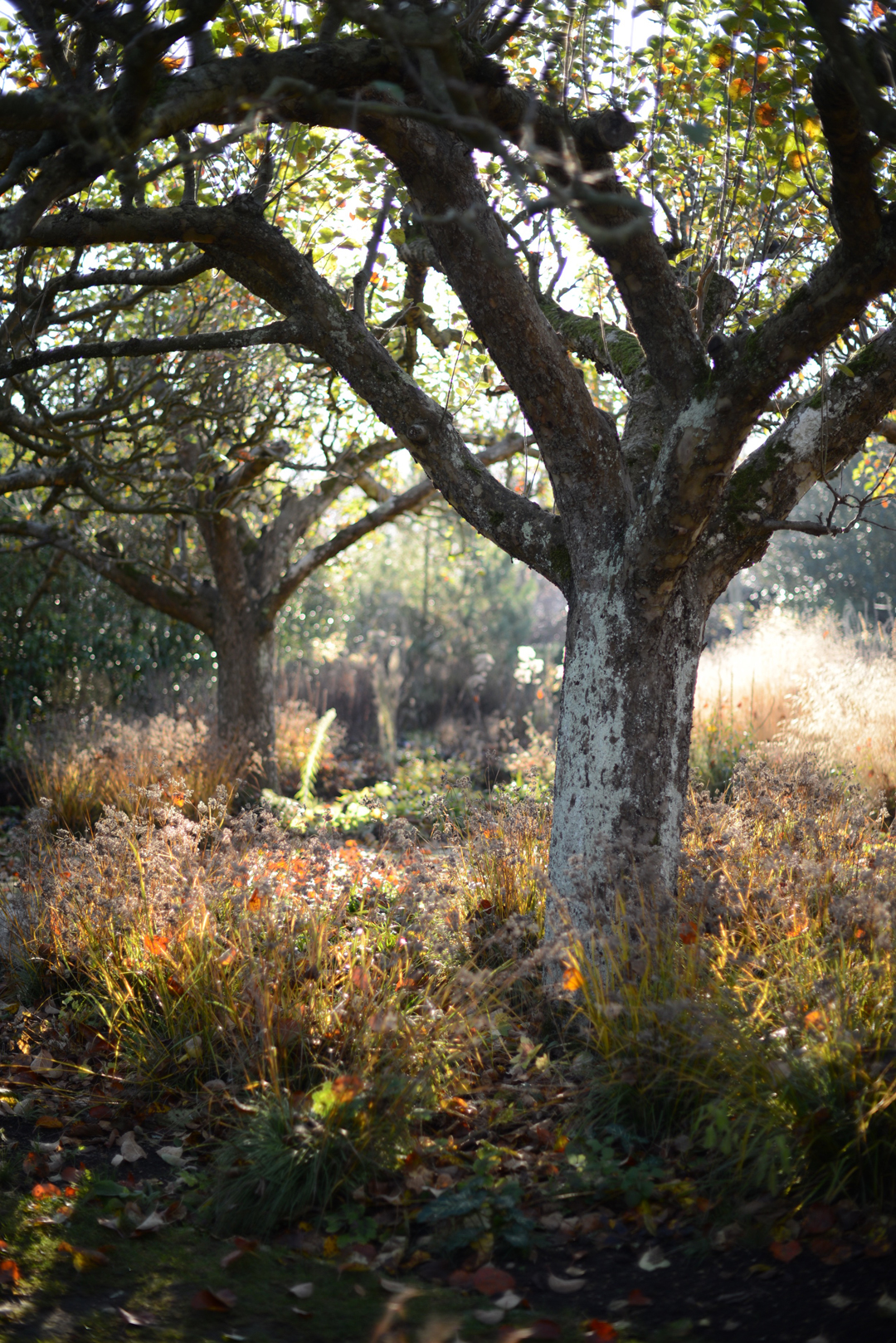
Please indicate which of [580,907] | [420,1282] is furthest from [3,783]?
[420,1282]

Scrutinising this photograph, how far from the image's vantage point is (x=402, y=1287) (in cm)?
240

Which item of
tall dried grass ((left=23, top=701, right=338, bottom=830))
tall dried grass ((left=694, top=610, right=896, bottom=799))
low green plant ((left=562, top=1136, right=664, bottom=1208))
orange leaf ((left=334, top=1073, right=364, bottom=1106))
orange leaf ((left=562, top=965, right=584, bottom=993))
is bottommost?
low green plant ((left=562, top=1136, right=664, bottom=1208))

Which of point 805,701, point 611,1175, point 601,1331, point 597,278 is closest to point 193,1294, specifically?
point 601,1331

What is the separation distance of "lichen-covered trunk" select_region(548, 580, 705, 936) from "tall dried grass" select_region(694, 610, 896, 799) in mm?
3245

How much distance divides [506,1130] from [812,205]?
412cm

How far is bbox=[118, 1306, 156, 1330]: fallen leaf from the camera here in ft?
7.42

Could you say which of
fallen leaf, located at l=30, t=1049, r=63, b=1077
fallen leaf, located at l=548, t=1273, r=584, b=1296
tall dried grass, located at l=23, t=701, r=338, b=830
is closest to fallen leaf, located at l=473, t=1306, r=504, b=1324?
fallen leaf, located at l=548, t=1273, r=584, b=1296

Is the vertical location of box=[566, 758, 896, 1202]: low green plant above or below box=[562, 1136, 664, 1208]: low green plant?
above

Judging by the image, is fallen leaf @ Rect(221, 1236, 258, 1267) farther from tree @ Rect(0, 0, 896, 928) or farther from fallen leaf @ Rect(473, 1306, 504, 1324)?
tree @ Rect(0, 0, 896, 928)

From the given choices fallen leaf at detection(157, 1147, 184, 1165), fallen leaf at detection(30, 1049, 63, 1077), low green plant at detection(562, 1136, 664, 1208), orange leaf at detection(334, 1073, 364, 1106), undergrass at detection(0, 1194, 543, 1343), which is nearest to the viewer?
undergrass at detection(0, 1194, 543, 1343)

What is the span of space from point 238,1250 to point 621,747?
2135 millimetres

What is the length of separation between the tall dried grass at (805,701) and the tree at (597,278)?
340 centimetres

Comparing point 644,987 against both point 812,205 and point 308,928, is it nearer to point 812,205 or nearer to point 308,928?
point 308,928

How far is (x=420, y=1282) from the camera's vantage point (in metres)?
2.45
